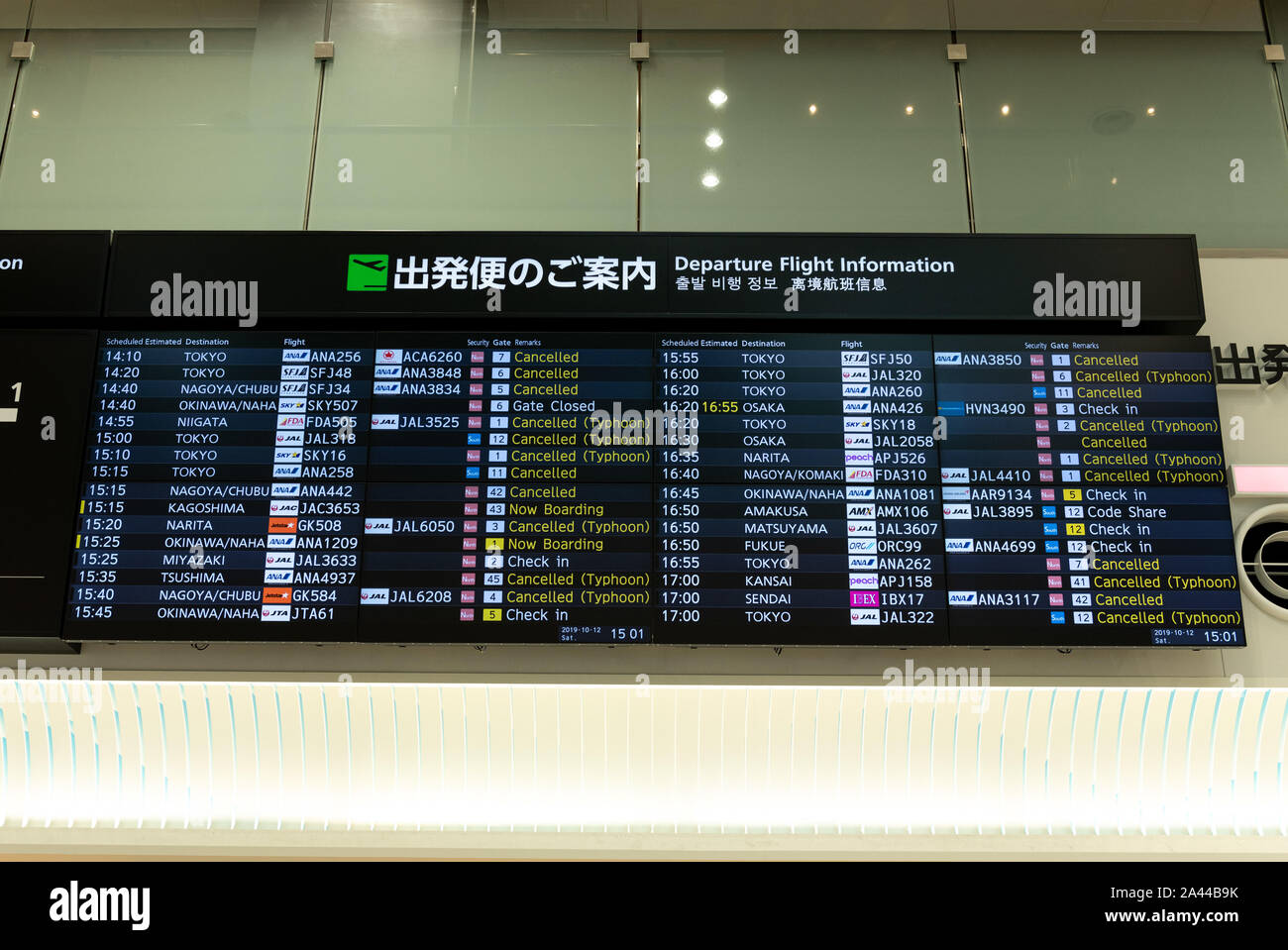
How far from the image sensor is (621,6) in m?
3.75

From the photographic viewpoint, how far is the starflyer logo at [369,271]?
3.19 metres

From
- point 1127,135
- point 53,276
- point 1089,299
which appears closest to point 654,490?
point 1089,299

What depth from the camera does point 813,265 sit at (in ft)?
10.6

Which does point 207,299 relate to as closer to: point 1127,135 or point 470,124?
point 470,124

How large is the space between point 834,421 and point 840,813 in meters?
1.13

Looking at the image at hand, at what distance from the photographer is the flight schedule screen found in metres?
2.83

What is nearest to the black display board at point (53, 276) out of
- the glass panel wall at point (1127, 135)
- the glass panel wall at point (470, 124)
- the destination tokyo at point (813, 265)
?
the glass panel wall at point (470, 124)

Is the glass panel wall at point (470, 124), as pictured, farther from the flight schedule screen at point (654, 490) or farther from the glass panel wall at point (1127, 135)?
the glass panel wall at point (1127, 135)

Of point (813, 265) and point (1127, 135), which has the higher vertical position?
point (1127, 135)
